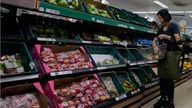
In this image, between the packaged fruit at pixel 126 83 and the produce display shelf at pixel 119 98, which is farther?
the packaged fruit at pixel 126 83

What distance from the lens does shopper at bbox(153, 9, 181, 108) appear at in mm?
3691

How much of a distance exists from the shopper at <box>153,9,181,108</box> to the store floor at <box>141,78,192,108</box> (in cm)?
50

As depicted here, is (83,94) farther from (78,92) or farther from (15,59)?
(15,59)

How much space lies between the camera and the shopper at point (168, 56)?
3.69 m

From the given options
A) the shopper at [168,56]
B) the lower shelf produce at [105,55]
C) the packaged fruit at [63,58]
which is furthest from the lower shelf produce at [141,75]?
the packaged fruit at [63,58]

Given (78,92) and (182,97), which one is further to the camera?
(182,97)

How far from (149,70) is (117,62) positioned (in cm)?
124

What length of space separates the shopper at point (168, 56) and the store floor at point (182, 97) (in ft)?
1.63

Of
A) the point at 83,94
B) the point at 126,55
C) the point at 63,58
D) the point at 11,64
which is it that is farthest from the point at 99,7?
the point at 11,64

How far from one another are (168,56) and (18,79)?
256 cm

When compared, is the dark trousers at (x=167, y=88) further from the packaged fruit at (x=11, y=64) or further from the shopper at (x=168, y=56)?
the packaged fruit at (x=11, y=64)

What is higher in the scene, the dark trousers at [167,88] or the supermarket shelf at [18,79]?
the supermarket shelf at [18,79]

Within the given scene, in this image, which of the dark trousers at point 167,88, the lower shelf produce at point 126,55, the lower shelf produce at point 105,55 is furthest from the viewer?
the lower shelf produce at point 126,55

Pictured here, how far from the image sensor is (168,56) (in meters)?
3.77
